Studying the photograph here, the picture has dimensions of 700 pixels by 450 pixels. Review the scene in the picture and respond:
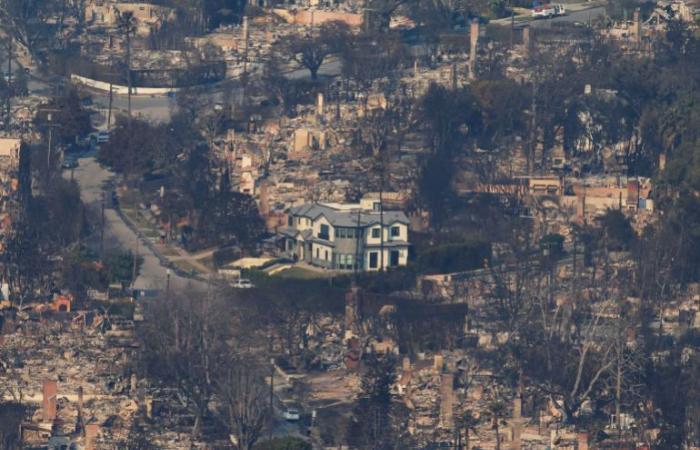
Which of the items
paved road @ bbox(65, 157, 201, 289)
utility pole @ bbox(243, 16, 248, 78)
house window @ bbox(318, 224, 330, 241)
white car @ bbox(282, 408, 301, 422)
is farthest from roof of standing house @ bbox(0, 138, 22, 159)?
white car @ bbox(282, 408, 301, 422)

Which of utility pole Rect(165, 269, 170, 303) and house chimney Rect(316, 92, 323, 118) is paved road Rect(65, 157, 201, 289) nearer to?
utility pole Rect(165, 269, 170, 303)

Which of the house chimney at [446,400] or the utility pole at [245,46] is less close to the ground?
the utility pole at [245,46]

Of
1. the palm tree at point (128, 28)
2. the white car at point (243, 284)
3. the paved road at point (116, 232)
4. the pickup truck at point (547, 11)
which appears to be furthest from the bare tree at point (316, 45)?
the white car at point (243, 284)

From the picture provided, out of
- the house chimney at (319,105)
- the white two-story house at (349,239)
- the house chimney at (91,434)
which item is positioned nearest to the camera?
the house chimney at (91,434)

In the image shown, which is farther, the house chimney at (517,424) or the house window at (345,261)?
the house window at (345,261)

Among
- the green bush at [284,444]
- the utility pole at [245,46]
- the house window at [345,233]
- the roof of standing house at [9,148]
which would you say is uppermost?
the utility pole at [245,46]

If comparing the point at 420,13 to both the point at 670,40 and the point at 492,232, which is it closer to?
the point at 670,40

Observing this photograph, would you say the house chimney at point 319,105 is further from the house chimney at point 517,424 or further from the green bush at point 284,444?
the green bush at point 284,444

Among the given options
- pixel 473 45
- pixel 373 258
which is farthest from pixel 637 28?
pixel 373 258

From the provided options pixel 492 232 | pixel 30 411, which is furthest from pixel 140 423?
pixel 492 232
